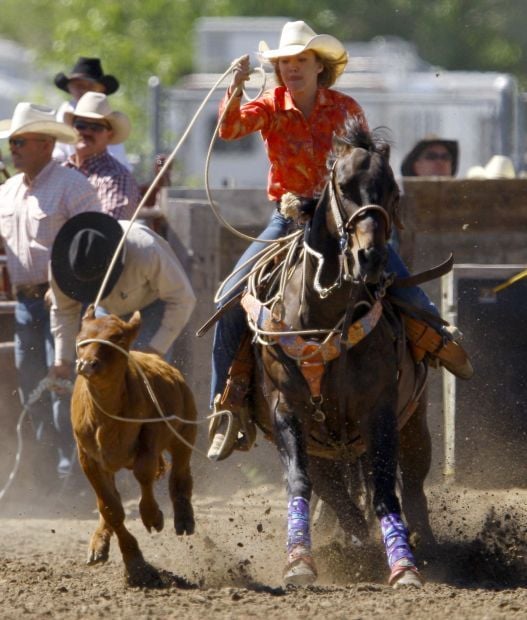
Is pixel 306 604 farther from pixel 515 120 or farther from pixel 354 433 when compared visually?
pixel 515 120

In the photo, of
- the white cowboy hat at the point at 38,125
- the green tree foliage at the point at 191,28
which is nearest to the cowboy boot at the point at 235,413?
the white cowboy hat at the point at 38,125

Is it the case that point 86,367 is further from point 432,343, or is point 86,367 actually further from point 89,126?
point 89,126

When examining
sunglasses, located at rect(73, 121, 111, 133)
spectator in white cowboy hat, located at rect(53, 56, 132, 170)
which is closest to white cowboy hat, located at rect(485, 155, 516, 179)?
spectator in white cowboy hat, located at rect(53, 56, 132, 170)

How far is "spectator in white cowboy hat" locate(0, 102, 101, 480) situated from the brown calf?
1912 mm

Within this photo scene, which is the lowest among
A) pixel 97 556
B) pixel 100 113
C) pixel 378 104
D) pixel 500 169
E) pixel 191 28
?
pixel 97 556

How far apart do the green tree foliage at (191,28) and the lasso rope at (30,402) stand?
1429 cm

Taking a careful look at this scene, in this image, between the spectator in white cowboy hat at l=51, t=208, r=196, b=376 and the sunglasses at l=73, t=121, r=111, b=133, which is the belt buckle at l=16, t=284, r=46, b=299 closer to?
the spectator in white cowboy hat at l=51, t=208, r=196, b=376

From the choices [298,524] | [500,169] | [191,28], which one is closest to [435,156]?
[500,169]

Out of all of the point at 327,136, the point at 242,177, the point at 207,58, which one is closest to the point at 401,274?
the point at 327,136

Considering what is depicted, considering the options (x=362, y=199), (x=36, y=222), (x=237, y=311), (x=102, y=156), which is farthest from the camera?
(x=102, y=156)

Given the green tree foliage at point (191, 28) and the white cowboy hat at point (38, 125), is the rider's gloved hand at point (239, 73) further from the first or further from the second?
the green tree foliage at point (191, 28)

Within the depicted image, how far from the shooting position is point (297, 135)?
662 cm

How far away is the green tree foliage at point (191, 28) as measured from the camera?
87.6 feet

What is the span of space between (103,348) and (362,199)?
145 centimetres
